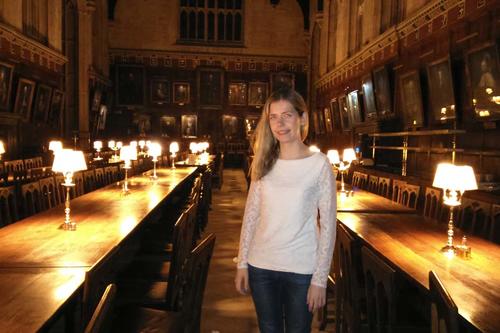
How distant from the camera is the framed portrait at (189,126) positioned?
23055 millimetres

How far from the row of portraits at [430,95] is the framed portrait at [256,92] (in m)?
8.46

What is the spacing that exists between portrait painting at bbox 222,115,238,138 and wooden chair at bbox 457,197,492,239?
61.0 feet

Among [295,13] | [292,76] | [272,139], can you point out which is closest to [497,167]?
[272,139]

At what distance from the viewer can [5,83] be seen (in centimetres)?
1038

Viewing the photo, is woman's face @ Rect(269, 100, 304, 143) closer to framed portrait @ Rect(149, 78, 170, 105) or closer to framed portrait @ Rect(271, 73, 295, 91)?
framed portrait @ Rect(149, 78, 170, 105)

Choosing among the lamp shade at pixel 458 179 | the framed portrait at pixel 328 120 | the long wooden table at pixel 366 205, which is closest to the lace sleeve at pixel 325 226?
the lamp shade at pixel 458 179

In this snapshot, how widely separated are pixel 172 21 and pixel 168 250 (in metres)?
20.7

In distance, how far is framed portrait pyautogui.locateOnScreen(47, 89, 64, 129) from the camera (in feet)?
44.9

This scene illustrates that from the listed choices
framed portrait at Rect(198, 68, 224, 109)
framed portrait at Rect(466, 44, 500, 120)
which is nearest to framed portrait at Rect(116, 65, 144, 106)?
framed portrait at Rect(198, 68, 224, 109)

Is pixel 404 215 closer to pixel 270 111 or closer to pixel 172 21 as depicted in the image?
pixel 270 111

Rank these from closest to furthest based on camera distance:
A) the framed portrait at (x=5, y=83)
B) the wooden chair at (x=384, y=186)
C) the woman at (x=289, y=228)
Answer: the woman at (x=289, y=228) < the wooden chair at (x=384, y=186) < the framed portrait at (x=5, y=83)

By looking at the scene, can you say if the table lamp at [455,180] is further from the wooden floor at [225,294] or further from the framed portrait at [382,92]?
the framed portrait at [382,92]

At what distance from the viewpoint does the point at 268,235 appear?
2029 mm

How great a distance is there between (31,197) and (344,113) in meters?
11.6
